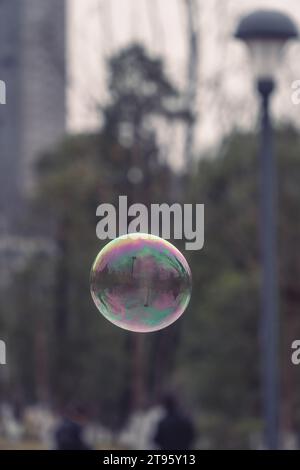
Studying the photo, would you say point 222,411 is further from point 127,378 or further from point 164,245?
point 164,245

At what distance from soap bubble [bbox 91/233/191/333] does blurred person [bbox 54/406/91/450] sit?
2115 millimetres

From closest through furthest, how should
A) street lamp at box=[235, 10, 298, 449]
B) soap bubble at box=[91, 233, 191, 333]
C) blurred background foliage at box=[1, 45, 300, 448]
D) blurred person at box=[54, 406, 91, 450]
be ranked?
soap bubble at box=[91, 233, 191, 333]
street lamp at box=[235, 10, 298, 449]
blurred person at box=[54, 406, 91, 450]
blurred background foliage at box=[1, 45, 300, 448]

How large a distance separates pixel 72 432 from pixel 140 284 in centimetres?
232

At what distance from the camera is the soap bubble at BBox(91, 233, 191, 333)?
9586mm

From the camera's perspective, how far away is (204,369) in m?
21.7

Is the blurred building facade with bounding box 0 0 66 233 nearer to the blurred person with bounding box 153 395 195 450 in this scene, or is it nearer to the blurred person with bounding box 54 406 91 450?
the blurred person with bounding box 54 406 91 450

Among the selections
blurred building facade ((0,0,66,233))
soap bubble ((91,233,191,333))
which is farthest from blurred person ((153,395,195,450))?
blurred building facade ((0,0,66,233))

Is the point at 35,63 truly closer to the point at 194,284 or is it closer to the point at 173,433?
the point at 194,284

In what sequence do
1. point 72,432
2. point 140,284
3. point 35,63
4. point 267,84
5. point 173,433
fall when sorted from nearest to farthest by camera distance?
1. point 140,284
2. point 267,84
3. point 173,433
4. point 72,432
5. point 35,63

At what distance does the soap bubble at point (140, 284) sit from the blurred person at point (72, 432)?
6.94 feet

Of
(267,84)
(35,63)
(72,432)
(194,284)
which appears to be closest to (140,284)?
(267,84)

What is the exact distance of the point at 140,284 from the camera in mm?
9672
